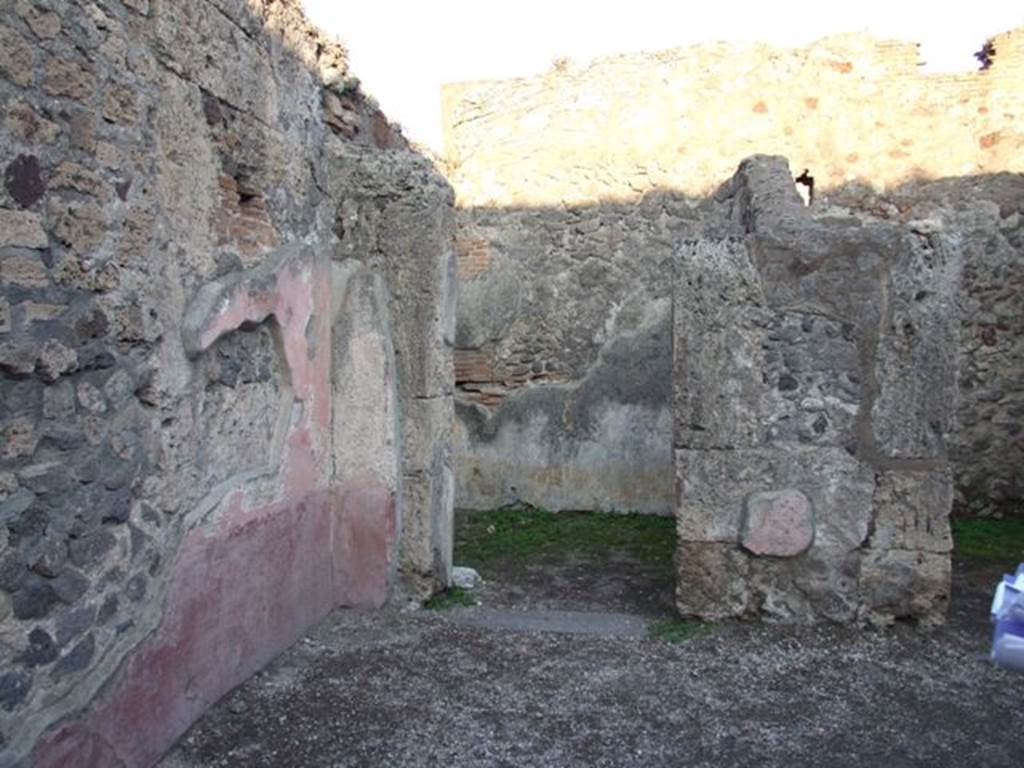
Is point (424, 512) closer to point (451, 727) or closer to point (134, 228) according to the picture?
point (451, 727)

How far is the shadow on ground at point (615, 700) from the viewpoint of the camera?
275cm

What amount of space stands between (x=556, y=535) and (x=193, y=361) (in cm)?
342

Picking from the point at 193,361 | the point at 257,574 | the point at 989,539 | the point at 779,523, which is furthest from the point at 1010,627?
the point at 989,539

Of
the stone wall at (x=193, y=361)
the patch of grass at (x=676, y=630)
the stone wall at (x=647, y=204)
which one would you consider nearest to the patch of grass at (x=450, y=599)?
the stone wall at (x=193, y=361)

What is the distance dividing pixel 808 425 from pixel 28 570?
301 centimetres

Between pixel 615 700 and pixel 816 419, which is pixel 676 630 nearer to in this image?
pixel 615 700

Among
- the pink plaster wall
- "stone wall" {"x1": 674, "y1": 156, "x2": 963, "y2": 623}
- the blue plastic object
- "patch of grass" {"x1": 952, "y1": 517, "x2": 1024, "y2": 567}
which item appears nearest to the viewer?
the blue plastic object

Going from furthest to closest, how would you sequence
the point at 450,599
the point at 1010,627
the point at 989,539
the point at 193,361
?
the point at 989,539
the point at 450,599
the point at 193,361
the point at 1010,627

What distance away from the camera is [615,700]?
3154mm

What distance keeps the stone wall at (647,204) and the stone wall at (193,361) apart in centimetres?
224

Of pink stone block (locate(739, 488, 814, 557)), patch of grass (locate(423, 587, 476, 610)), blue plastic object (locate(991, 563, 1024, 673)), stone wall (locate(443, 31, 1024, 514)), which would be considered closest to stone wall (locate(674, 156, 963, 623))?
pink stone block (locate(739, 488, 814, 557))

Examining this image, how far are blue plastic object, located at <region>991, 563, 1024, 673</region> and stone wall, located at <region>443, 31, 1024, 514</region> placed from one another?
4.67m

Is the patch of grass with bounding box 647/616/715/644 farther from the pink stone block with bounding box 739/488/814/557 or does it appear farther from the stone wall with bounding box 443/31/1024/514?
the stone wall with bounding box 443/31/1024/514

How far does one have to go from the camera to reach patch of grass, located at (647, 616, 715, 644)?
12.3 feet
